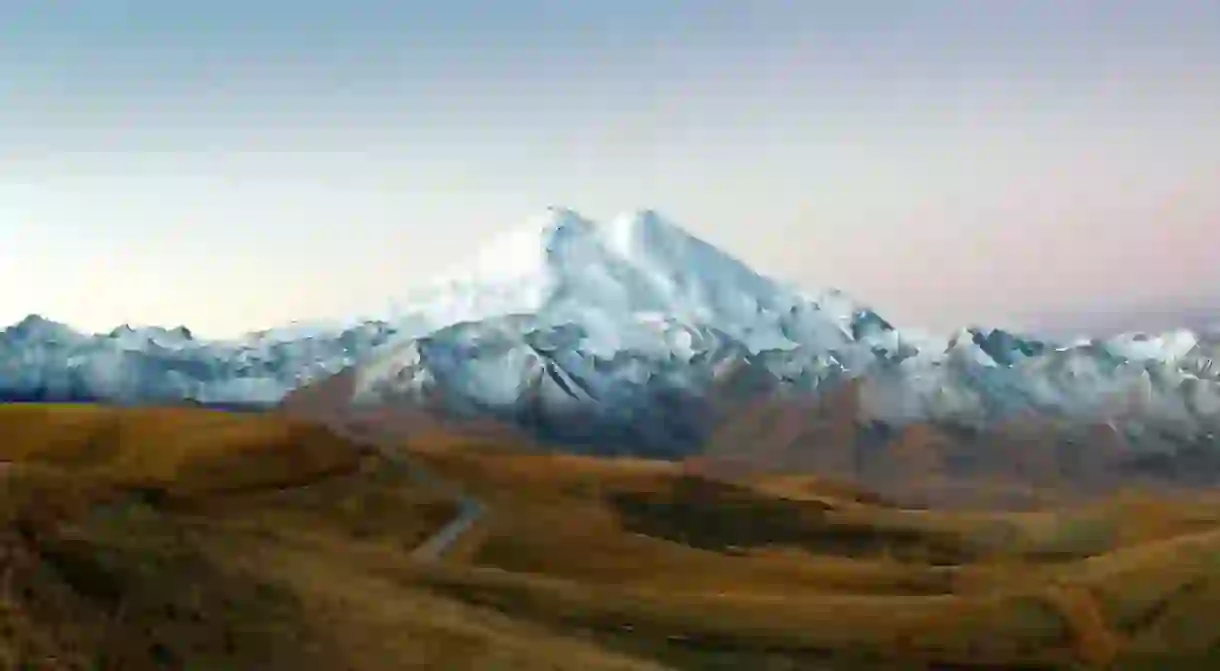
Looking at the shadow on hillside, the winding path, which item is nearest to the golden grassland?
the shadow on hillside

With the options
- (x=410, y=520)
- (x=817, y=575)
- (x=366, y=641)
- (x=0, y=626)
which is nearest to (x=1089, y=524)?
(x=817, y=575)

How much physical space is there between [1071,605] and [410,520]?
61948 millimetres

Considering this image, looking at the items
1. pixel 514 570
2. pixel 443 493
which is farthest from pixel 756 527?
pixel 514 570

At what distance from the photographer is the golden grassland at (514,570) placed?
45969 mm

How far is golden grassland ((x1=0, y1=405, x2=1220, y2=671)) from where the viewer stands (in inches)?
1810

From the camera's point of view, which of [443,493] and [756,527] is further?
[756,527]

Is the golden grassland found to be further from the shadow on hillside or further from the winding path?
the winding path

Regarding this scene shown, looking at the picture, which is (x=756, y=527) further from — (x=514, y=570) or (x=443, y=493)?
(x=514, y=570)

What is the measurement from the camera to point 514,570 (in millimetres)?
104375

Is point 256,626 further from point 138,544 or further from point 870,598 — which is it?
point 870,598

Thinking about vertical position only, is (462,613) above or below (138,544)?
below

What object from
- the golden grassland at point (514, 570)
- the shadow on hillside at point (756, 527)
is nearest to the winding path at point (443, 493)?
the golden grassland at point (514, 570)

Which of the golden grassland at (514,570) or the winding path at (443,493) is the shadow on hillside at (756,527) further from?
the winding path at (443,493)

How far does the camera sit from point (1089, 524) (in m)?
186
